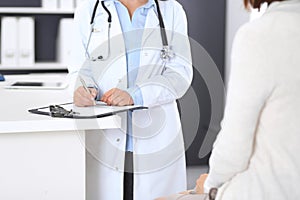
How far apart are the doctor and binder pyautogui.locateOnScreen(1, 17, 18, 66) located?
63.6 inches

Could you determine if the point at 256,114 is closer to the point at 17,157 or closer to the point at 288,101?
the point at 288,101

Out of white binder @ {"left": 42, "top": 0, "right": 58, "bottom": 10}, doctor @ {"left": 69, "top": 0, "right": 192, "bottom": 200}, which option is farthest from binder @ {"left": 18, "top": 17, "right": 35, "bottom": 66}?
doctor @ {"left": 69, "top": 0, "right": 192, "bottom": 200}

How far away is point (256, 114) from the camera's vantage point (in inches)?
41.4

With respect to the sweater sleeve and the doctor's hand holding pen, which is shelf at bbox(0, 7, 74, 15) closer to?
the doctor's hand holding pen

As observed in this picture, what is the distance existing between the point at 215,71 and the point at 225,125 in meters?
3.04

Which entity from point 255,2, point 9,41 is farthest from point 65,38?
point 255,2

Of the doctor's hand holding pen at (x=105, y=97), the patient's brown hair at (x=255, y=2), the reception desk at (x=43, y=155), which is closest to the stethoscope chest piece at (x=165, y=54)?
the doctor's hand holding pen at (x=105, y=97)

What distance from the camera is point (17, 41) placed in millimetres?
3539

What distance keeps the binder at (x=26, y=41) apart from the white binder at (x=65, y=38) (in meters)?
0.19

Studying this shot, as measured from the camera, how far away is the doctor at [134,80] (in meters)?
1.96

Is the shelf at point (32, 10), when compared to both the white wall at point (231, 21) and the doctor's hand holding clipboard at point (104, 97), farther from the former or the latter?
the doctor's hand holding clipboard at point (104, 97)

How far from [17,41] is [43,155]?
1986 millimetres

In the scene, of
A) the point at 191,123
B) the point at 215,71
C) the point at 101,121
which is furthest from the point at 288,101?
the point at 215,71

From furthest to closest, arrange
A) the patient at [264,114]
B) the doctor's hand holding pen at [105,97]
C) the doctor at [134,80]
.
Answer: the doctor at [134,80], the doctor's hand holding pen at [105,97], the patient at [264,114]
